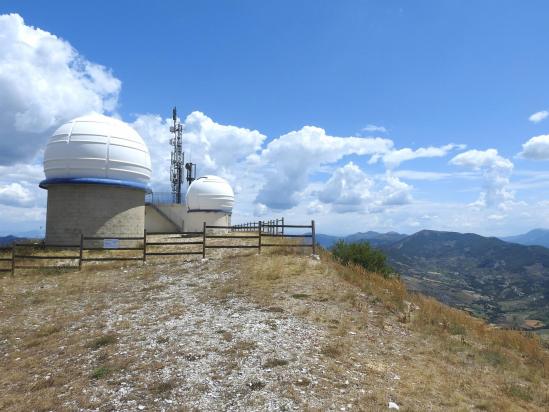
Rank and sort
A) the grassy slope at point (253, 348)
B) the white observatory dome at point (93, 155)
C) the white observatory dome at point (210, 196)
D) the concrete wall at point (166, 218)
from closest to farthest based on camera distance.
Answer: the grassy slope at point (253, 348), the white observatory dome at point (93, 155), the white observatory dome at point (210, 196), the concrete wall at point (166, 218)

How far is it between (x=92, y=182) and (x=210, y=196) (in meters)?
18.4

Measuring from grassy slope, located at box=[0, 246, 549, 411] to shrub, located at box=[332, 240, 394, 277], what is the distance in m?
5.73

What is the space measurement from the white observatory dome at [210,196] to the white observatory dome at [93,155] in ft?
48.9

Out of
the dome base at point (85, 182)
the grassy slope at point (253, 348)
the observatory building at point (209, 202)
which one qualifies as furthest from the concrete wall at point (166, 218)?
the grassy slope at point (253, 348)

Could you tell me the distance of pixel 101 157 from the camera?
25.6 m

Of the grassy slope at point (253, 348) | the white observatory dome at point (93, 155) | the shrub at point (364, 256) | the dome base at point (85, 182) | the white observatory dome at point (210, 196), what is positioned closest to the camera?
the grassy slope at point (253, 348)

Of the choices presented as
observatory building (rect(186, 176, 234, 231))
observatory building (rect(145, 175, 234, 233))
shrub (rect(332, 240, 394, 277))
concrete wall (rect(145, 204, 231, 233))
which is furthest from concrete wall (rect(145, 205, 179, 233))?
shrub (rect(332, 240, 394, 277))

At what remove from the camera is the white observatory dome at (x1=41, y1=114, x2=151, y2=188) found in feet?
83.0

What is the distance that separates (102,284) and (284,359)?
1084 centimetres

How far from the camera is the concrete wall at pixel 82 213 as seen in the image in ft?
Answer: 80.6

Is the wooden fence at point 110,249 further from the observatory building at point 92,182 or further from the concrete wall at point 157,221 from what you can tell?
the concrete wall at point 157,221

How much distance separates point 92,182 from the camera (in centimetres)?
2466

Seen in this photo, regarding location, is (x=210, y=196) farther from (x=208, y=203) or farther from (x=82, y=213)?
(x=82, y=213)

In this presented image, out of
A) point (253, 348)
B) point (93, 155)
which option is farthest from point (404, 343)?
point (93, 155)
